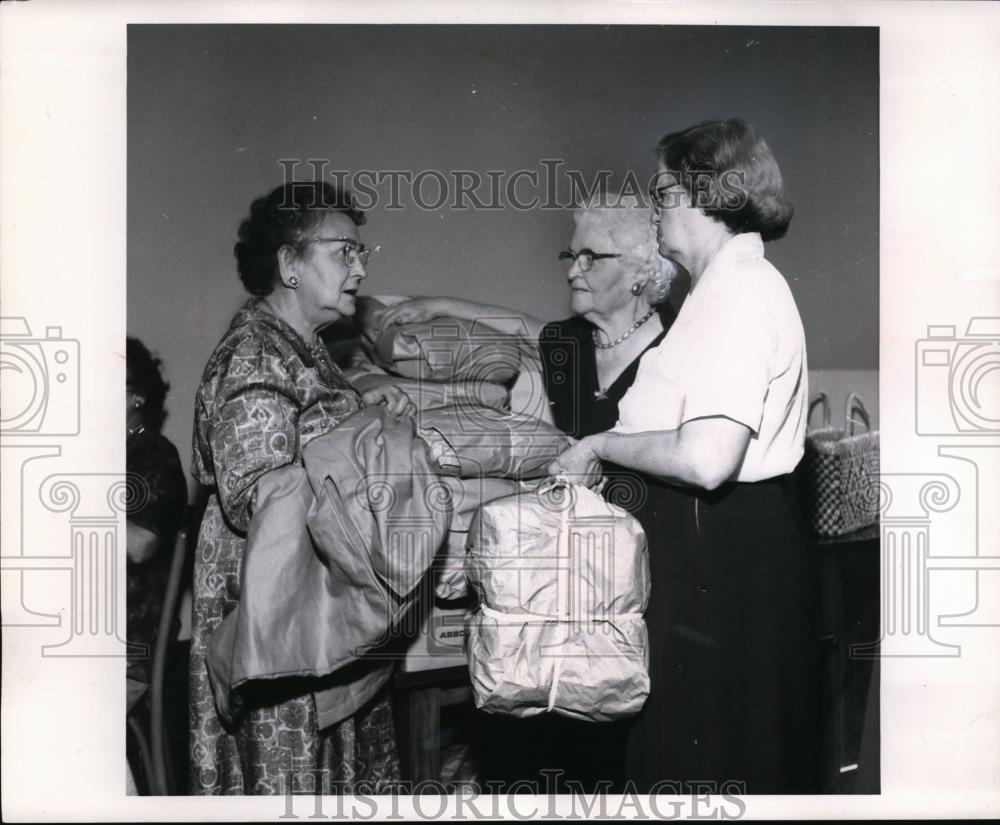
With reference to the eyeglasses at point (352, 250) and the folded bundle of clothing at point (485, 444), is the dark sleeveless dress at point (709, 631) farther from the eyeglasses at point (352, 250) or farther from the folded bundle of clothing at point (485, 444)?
the eyeglasses at point (352, 250)

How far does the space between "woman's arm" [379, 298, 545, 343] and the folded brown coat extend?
28 centimetres

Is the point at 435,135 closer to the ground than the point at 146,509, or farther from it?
farther from it

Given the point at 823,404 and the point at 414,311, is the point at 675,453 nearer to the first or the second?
the point at 823,404

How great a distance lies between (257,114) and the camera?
238 cm

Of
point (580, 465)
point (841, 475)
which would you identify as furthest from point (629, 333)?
point (841, 475)

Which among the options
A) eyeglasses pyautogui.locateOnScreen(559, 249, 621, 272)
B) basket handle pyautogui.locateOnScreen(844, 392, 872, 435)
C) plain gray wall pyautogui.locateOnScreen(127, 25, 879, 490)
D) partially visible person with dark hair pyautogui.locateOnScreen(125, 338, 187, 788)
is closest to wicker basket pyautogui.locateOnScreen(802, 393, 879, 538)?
basket handle pyautogui.locateOnScreen(844, 392, 872, 435)

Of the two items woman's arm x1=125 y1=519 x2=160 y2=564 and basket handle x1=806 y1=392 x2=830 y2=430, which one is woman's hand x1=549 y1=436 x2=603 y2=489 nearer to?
basket handle x1=806 y1=392 x2=830 y2=430

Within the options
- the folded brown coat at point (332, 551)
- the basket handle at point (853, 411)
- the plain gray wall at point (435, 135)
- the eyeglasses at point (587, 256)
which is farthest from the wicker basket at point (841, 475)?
the folded brown coat at point (332, 551)

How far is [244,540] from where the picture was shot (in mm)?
2322

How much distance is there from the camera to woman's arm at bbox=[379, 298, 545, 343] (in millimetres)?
2365

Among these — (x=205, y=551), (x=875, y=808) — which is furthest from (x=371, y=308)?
(x=875, y=808)

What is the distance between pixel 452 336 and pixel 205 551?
0.73 meters

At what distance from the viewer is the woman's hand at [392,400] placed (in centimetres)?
233

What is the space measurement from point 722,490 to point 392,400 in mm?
752
